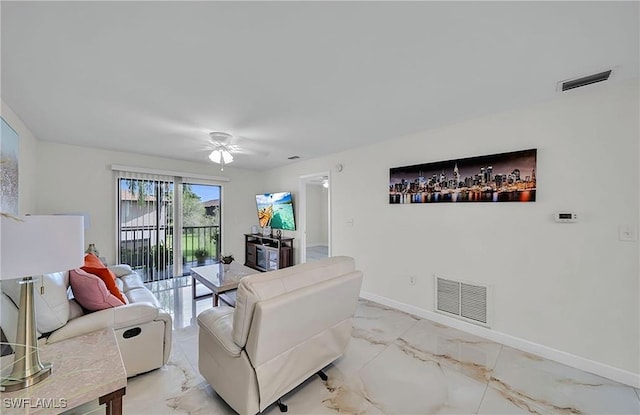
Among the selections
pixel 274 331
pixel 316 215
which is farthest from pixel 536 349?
pixel 316 215

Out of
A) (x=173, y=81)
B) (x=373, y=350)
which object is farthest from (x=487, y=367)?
(x=173, y=81)

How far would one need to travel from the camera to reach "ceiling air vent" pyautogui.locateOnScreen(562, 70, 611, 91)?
179cm

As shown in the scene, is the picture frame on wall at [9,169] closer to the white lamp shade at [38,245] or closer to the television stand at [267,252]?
the white lamp shade at [38,245]

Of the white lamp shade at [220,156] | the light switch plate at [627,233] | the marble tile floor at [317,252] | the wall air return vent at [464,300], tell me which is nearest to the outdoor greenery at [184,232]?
the white lamp shade at [220,156]

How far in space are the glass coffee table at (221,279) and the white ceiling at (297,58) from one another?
1813mm

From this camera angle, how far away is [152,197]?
4410 millimetres

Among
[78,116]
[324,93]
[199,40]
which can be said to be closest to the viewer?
[199,40]

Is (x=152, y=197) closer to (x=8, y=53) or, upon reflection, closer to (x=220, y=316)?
(x=8, y=53)

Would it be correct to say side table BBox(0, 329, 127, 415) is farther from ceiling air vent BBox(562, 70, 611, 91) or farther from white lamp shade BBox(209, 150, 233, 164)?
ceiling air vent BBox(562, 70, 611, 91)

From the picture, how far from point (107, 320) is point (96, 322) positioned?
0.19ft

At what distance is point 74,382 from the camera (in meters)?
1.08

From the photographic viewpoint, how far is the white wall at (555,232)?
192 centimetres

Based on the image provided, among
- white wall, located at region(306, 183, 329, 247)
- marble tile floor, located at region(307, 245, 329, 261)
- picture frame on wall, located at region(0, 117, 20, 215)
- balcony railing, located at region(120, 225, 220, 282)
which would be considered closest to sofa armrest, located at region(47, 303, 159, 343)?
picture frame on wall, located at region(0, 117, 20, 215)

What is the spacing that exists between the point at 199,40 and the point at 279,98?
81 cm
